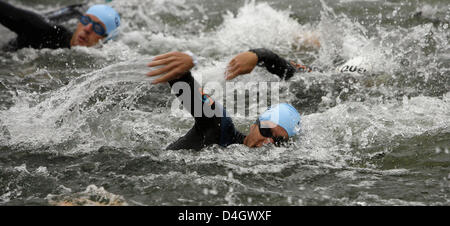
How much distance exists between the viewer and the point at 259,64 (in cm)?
505

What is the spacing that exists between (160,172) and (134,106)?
6.22ft

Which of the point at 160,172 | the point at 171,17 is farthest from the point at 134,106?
the point at 171,17

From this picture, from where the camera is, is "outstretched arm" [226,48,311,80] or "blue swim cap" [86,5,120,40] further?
"blue swim cap" [86,5,120,40]

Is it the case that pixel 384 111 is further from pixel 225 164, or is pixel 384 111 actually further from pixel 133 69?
pixel 133 69

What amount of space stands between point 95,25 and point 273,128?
415cm

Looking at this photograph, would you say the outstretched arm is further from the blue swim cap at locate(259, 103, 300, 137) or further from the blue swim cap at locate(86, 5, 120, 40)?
the blue swim cap at locate(86, 5, 120, 40)

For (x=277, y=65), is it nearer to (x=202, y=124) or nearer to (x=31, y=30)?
(x=202, y=124)

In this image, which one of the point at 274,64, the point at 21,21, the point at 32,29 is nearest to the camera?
the point at 274,64

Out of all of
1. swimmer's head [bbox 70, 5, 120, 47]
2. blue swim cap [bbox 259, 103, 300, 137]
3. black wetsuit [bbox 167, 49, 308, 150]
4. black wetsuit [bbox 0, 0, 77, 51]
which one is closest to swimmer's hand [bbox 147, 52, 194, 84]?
black wetsuit [bbox 167, 49, 308, 150]

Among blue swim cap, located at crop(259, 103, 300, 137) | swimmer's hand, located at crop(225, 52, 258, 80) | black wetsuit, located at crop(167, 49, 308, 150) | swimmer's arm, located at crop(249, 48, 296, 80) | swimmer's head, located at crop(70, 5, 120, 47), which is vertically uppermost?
swimmer's head, located at crop(70, 5, 120, 47)

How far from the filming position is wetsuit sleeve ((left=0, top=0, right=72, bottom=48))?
22.4ft

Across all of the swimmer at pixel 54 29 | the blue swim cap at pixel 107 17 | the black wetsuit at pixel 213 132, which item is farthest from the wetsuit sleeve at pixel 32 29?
the black wetsuit at pixel 213 132

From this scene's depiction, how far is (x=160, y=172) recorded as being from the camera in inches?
177

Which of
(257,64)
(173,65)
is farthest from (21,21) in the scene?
(173,65)
